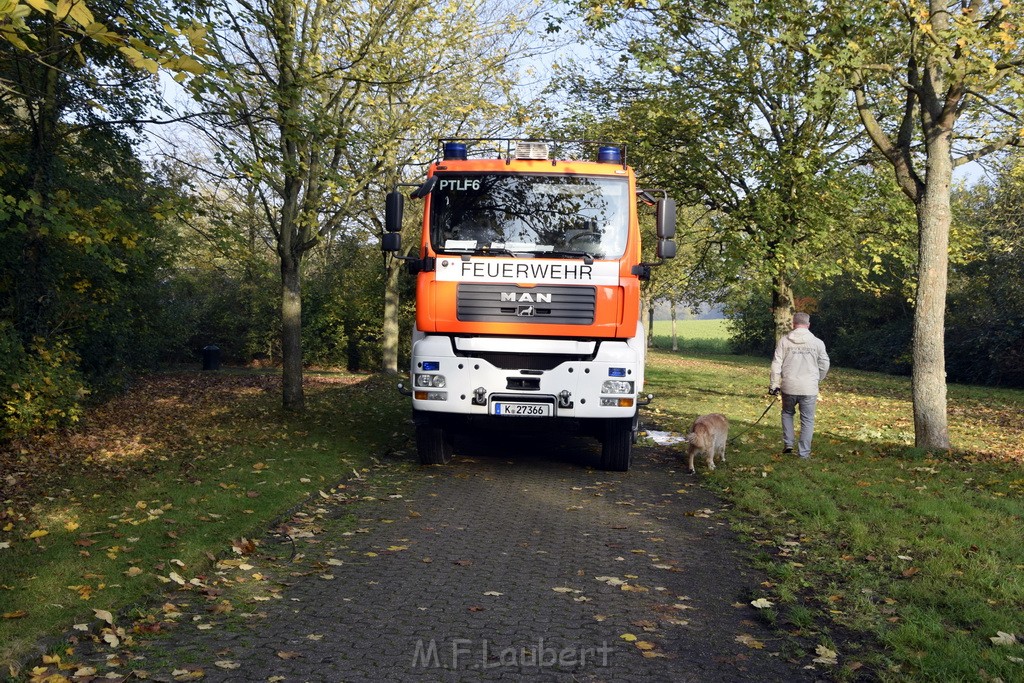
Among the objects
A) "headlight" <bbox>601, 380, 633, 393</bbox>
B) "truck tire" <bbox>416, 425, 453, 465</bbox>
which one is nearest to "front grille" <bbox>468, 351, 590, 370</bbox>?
"headlight" <bbox>601, 380, 633, 393</bbox>

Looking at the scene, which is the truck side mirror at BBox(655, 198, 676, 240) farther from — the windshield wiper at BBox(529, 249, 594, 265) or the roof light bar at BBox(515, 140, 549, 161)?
the roof light bar at BBox(515, 140, 549, 161)

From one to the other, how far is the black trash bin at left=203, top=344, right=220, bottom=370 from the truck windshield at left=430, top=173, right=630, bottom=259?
61.6ft

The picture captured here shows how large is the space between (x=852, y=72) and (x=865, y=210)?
1040cm

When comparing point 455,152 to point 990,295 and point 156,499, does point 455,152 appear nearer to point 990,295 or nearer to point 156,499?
point 156,499

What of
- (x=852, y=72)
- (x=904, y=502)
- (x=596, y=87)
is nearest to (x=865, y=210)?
(x=596, y=87)

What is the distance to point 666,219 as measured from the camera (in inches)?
411

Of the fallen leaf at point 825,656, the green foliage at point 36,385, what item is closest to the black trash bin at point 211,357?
the green foliage at point 36,385

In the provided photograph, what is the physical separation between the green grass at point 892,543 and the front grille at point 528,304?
264 cm

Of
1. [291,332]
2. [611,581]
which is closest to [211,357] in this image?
[291,332]

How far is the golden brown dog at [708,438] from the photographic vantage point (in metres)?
11.0

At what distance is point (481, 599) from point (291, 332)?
35.5 feet

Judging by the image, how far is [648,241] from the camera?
3161 cm

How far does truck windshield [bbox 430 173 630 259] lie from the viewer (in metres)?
10.2

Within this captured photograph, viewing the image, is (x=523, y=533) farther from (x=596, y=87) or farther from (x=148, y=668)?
(x=596, y=87)
